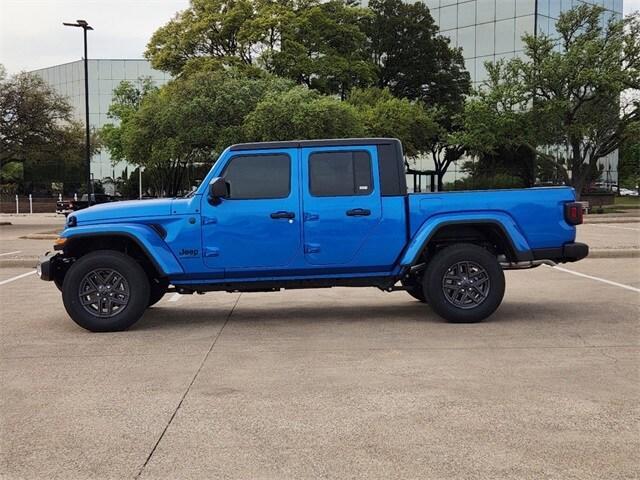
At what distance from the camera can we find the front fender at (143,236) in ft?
23.8

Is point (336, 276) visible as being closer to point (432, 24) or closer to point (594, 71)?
point (594, 71)

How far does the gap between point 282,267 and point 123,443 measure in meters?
3.60

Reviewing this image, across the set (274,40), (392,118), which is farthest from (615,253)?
(274,40)

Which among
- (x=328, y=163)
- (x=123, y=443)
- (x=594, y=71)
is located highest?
(x=594, y=71)

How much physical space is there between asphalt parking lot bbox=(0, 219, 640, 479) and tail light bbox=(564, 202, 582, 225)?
1.20 m

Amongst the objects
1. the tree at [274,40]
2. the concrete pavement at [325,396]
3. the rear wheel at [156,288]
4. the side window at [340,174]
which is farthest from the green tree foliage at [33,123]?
the side window at [340,174]

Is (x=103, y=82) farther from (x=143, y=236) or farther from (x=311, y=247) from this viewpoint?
(x=311, y=247)

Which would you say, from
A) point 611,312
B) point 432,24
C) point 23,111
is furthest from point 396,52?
point 611,312

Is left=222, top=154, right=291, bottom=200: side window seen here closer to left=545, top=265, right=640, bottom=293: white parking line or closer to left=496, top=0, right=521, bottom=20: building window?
left=545, top=265, right=640, bottom=293: white parking line

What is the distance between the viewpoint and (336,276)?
757 cm

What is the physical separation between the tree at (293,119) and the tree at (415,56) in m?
22.0

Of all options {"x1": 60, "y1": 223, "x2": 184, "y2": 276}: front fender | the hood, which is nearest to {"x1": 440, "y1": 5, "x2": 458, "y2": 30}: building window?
the hood

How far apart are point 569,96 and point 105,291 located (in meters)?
33.2

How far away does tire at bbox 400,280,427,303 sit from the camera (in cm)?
840
